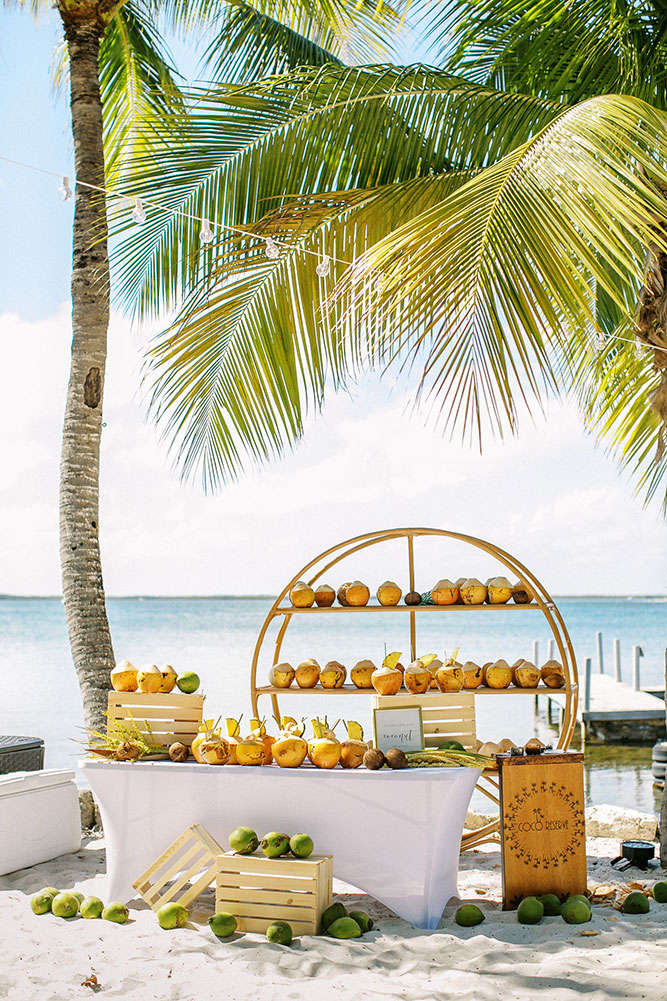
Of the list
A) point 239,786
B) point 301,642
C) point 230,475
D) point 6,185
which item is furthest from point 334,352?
point 301,642

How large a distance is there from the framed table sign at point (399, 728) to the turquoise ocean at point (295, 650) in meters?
0.25

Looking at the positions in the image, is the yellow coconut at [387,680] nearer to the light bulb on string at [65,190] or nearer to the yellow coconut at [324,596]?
the yellow coconut at [324,596]

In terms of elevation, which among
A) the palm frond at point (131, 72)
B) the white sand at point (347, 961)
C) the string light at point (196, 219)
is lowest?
the white sand at point (347, 961)

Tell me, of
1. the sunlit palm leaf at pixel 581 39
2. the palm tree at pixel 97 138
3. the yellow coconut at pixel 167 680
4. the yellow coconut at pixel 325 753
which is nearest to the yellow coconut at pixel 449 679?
the yellow coconut at pixel 325 753

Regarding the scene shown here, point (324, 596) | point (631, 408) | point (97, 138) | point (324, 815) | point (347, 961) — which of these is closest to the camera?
point (347, 961)

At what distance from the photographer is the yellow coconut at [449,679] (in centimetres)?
384

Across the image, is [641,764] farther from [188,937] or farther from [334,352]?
[188,937]

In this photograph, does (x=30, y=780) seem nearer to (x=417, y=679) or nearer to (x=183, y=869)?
(x=183, y=869)

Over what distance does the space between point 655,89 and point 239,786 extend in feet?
11.1

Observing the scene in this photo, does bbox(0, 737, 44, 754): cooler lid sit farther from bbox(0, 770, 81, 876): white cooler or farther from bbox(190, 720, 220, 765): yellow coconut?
bbox(190, 720, 220, 765): yellow coconut

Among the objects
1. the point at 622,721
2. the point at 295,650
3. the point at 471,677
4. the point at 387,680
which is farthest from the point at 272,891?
the point at 295,650

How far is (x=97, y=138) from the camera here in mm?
5797

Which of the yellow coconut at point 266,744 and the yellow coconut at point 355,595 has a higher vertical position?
the yellow coconut at point 355,595

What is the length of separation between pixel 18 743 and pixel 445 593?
7.18 feet
